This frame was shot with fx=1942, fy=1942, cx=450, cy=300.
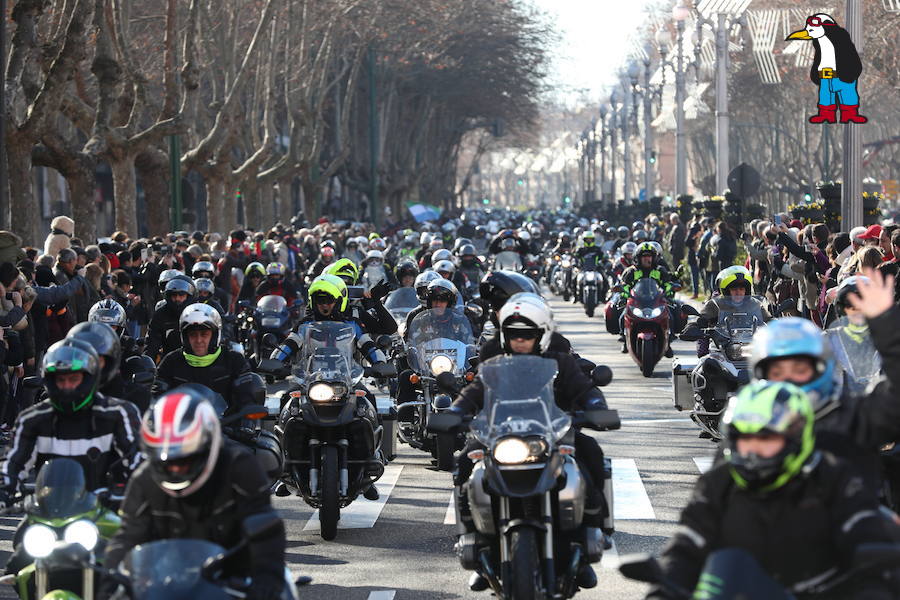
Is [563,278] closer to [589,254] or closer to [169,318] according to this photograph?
[589,254]

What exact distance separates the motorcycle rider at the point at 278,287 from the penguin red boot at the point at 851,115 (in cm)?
723

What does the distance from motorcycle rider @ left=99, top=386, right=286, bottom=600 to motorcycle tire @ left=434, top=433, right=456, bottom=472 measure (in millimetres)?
7698

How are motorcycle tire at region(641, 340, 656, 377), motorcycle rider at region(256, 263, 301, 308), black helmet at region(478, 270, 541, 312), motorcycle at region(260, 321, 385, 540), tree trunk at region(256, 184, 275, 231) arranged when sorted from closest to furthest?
motorcycle at region(260, 321, 385, 540)
black helmet at region(478, 270, 541, 312)
motorcycle rider at region(256, 263, 301, 308)
motorcycle tire at region(641, 340, 656, 377)
tree trunk at region(256, 184, 275, 231)

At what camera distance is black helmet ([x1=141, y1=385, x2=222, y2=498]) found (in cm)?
642

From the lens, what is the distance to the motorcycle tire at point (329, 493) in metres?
11.7

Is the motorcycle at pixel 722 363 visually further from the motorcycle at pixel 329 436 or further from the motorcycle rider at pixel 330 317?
the motorcycle at pixel 329 436

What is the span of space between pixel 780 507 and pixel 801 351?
0.71 meters

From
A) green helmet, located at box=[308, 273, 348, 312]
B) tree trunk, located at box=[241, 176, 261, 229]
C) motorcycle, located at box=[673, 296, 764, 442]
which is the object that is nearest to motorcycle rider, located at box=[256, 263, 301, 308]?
motorcycle, located at box=[673, 296, 764, 442]

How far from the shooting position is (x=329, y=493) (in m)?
11.7

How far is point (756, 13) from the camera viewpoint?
48625mm

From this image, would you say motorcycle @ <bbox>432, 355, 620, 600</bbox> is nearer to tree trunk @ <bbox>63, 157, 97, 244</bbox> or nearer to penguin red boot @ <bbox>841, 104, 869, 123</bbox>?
penguin red boot @ <bbox>841, 104, 869, 123</bbox>

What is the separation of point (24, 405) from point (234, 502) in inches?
404

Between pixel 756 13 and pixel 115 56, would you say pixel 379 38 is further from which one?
pixel 115 56

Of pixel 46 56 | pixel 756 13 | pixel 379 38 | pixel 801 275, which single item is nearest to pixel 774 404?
pixel 801 275
